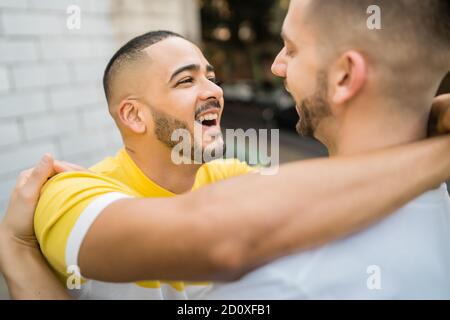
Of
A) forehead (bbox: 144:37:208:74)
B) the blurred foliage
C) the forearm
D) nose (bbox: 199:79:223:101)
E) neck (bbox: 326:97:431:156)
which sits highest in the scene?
the blurred foliage

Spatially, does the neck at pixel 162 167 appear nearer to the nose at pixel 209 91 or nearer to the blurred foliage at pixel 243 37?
the nose at pixel 209 91

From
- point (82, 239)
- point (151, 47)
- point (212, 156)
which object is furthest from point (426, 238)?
point (151, 47)

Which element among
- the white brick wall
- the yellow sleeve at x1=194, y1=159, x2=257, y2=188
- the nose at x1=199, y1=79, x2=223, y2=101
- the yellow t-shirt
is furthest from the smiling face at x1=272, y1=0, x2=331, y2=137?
the white brick wall

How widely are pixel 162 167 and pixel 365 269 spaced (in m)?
1.07

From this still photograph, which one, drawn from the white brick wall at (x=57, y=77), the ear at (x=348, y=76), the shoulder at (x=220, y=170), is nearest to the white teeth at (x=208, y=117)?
the shoulder at (x=220, y=170)

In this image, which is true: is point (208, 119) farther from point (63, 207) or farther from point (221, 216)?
point (221, 216)

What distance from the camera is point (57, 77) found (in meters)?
4.18

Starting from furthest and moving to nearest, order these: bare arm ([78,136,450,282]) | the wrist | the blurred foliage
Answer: the blurred foliage, the wrist, bare arm ([78,136,450,282])

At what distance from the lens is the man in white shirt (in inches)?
41.6

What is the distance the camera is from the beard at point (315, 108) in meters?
1.14

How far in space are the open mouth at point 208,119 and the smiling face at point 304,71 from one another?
0.70 metres

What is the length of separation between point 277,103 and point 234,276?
9.13m

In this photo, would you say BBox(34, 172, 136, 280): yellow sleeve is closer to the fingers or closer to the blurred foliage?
the fingers

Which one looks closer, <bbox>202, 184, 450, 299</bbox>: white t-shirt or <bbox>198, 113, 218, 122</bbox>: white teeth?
<bbox>202, 184, 450, 299</bbox>: white t-shirt
